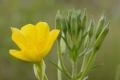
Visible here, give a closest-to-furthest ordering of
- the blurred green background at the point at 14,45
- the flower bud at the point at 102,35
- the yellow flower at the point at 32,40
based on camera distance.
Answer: the yellow flower at the point at 32,40, the flower bud at the point at 102,35, the blurred green background at the point at 14,45

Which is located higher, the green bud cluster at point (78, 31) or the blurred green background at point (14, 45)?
the green bud cluster at point (78, 31)

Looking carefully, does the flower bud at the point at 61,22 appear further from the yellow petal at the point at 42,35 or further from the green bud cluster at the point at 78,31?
the yellow petal at the point at 42,35

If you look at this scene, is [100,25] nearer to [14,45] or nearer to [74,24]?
[74,24]

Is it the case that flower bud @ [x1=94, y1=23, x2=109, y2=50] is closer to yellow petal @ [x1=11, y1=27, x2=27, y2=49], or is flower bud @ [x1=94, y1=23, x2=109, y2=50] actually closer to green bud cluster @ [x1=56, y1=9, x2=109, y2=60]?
green bud cluster @ [x1=56, y1=9, x2=109, y2=60]

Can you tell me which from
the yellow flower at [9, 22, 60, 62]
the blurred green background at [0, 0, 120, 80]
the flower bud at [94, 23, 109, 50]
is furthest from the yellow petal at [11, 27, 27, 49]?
the blurred green background at [0, 0, 120, 80]

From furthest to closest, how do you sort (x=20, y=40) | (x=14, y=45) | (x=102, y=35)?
1. (x=14, y=45)
2. (x=102, y=35)
3. (x=20, y=40)

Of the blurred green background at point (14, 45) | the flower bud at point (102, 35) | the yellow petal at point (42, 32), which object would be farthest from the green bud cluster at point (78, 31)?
the blurred green background at point (14, 45)

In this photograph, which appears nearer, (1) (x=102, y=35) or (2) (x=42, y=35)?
(2) (x=42, y=35)

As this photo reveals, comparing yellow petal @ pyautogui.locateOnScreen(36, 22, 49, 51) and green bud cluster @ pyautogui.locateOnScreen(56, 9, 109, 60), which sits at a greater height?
yellow petal @ pyautogui.locateOnScreen(36, 22, 49, 51)

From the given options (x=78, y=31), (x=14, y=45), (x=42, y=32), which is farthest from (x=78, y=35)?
(x=14, y=45)
